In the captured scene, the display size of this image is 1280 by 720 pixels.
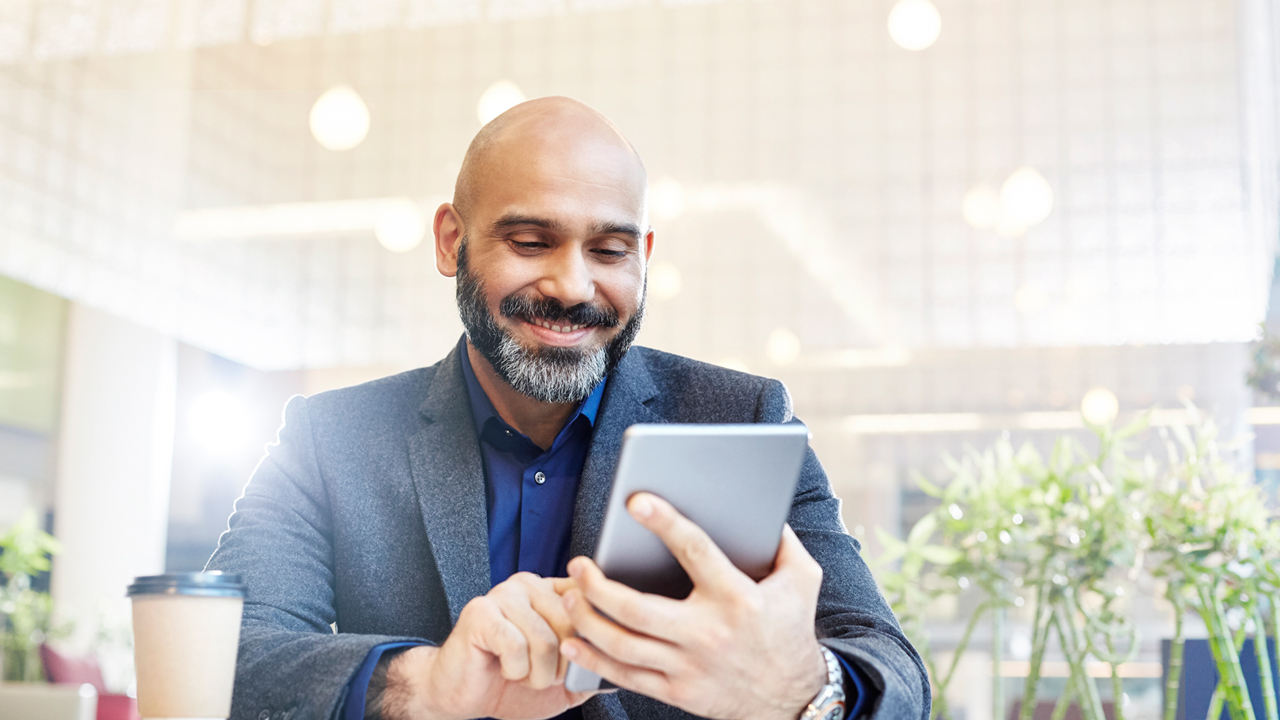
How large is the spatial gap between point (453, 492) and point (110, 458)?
549 centimetres

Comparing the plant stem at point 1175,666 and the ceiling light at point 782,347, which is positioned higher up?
the ceiling light at point 782,347

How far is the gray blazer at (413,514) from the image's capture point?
0.95 m

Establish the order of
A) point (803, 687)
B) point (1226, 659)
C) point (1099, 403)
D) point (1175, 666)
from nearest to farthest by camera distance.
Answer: point (803, 687) → point (1226, 659) → point (1175, 666) → point (1099, 403)

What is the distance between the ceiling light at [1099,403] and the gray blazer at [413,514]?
3.57 metres

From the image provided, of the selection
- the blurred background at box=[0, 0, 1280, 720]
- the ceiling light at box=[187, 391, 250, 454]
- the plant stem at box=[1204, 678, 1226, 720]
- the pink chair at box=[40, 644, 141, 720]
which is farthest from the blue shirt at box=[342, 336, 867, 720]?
the ceiling light at box=[187, 391, 250, 454]

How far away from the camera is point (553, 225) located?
1001 millimetres

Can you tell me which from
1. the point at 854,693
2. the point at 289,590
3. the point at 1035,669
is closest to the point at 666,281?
the point at 1035,669

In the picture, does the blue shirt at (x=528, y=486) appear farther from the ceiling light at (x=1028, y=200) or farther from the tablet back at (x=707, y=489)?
the ceiling light at (x=1028, y=200)

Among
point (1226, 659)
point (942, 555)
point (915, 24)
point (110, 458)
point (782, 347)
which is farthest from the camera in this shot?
point (110, 458)

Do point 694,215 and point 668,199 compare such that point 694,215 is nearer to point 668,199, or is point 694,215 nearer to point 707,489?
point 668,199

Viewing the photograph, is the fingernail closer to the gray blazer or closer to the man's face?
the gray blazer

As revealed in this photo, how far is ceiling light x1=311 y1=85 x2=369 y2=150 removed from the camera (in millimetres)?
4930

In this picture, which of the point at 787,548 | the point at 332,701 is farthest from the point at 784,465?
the point at 332,701

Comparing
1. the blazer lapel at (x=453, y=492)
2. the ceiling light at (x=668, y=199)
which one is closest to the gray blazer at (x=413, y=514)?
the blazer lapel at (x=453, y=492)
